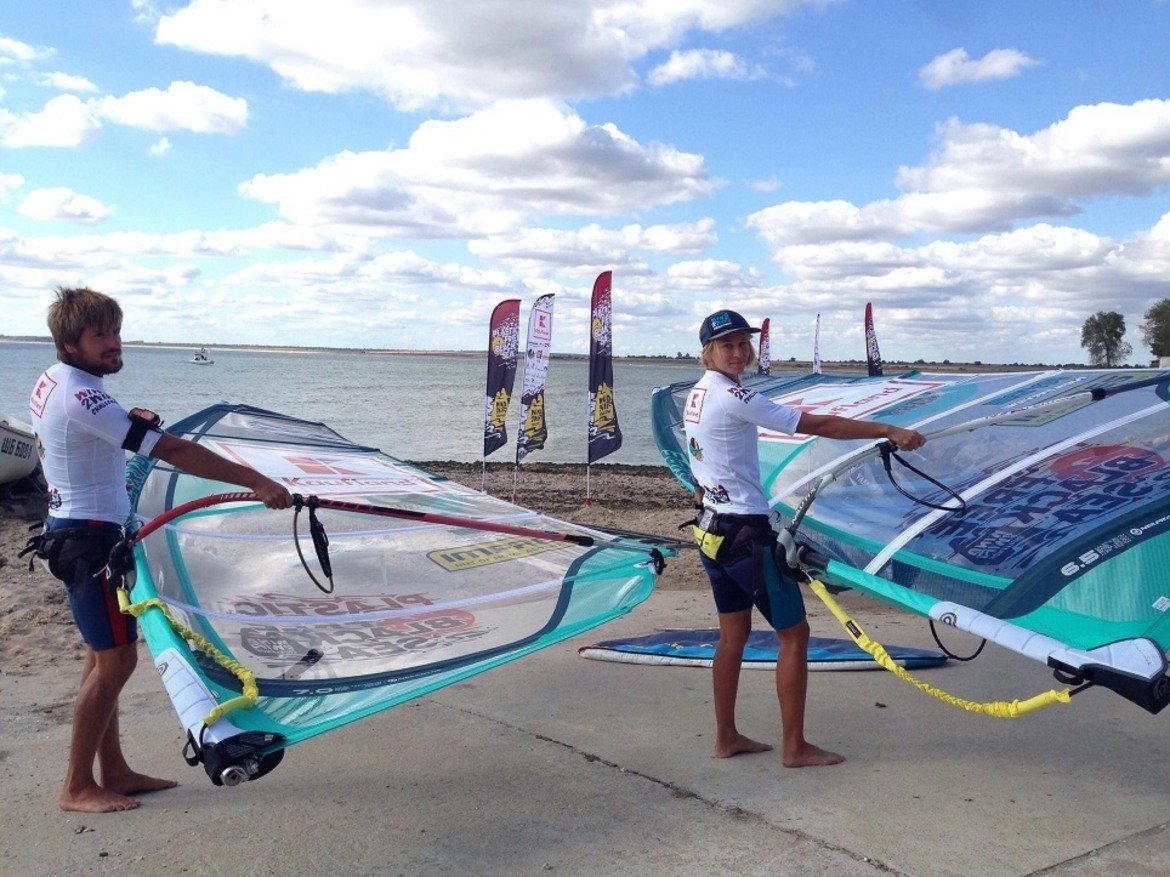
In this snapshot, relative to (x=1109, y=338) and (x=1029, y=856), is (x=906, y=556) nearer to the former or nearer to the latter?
(x=1029, y=856)

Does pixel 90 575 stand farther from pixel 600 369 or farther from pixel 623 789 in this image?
pixel 600 369

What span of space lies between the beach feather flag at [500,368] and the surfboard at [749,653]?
795cm

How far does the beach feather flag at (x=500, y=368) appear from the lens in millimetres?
13414

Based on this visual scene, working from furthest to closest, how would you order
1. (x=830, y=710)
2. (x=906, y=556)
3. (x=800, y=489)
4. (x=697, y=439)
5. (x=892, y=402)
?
(x=892, y=402) < (x=800, y=489) < (x=830, y=710) < (x=906, y=556) < (x=697, y=439)

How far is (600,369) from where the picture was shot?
13.3 m

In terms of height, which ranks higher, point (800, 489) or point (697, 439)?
point (697, 439)

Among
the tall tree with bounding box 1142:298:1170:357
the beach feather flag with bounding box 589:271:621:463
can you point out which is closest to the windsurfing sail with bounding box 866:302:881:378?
the beach feather flag with bounding box 589:271:621:463

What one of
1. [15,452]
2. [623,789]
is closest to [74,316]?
[623,789]

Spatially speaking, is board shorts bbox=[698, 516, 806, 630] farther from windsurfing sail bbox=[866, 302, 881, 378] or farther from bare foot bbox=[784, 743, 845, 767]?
windsurfing sail bbox=[866, 302, 881, 378]

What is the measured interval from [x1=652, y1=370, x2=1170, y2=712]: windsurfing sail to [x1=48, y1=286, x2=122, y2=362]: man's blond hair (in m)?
2.52

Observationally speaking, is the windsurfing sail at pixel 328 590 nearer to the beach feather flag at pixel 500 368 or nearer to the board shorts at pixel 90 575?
the board shorts at pixel 90 575

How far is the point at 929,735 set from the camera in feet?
13.8

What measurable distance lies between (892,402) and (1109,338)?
71553 millimetres

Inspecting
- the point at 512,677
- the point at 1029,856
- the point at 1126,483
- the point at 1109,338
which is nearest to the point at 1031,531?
the point at 1126,483
